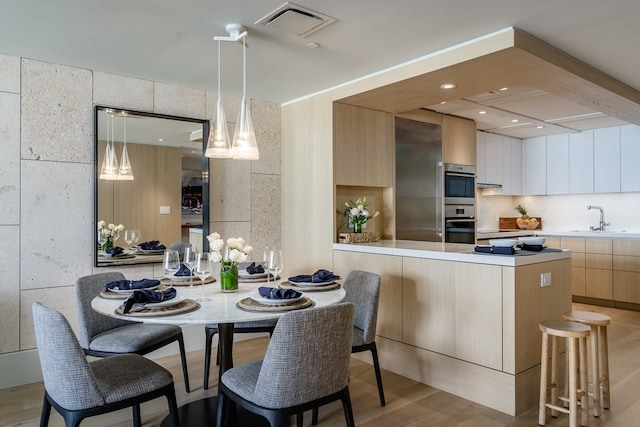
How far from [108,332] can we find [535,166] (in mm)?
6310

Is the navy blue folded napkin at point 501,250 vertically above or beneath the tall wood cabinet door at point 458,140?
beneath

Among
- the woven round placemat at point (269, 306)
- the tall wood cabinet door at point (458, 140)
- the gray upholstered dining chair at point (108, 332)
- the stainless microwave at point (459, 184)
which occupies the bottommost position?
the gray upholstered dining chair at point (108, 332)

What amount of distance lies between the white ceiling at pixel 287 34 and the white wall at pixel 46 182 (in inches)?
6.9

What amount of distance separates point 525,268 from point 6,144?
12.2 ft

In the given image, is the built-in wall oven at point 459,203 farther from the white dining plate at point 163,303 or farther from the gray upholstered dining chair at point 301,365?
the white dining plate at point 163,303

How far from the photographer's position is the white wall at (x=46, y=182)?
127 inches

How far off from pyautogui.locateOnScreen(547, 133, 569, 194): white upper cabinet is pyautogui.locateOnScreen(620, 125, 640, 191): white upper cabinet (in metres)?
0.70

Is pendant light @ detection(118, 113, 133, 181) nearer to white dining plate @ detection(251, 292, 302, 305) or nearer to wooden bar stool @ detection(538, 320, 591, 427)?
white dining plate @ detection(251, 292, 302, 305)

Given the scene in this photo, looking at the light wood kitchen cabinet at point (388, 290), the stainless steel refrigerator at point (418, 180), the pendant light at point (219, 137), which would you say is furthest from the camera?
the stainless steel refrigerator at point (418, 180)

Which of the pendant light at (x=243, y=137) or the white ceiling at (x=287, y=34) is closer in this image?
the white ceiling at (x=287, y=34)

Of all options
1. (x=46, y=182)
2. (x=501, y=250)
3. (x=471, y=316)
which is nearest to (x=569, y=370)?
(x=471, y=316)

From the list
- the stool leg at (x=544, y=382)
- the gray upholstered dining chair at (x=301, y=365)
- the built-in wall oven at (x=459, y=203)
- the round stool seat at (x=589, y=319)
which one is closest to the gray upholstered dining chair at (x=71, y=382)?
the gray upholstered dining chair at (x=301, y=365)

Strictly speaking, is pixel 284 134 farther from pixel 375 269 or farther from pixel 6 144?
pixel 6 144

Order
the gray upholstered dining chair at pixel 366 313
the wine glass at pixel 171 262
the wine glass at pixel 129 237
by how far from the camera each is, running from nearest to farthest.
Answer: the wine glass at pixel 171 262 → the gray upholstered dining chair at pixel 366 313 → the wine glass at pixel 129 237
